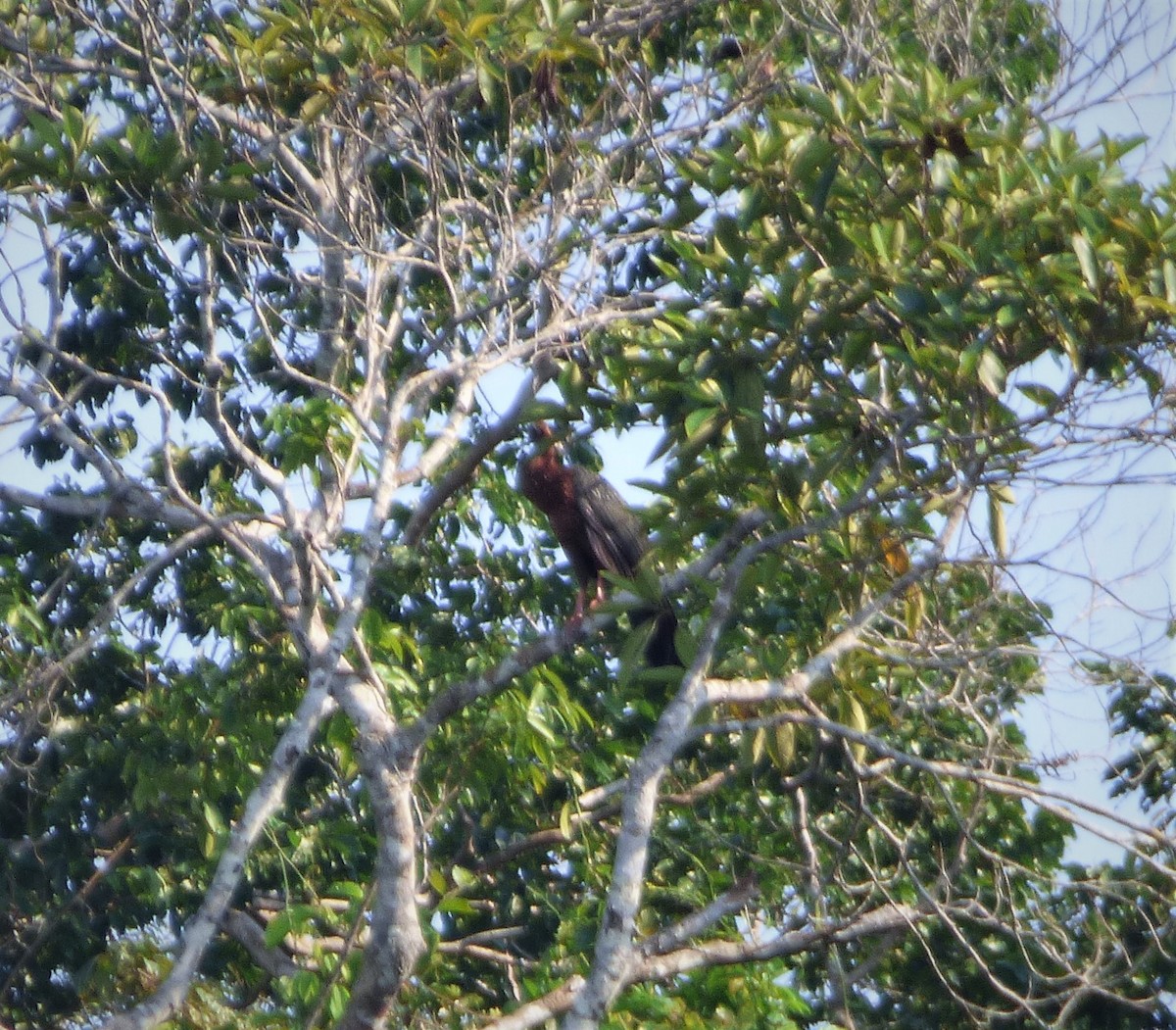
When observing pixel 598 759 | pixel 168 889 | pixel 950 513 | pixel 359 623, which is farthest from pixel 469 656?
pixel 950 513

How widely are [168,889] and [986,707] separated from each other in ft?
9.19

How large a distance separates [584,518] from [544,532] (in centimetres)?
45

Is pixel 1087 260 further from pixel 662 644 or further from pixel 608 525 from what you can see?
pixel 608 525

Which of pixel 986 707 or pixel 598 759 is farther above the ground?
pixel 986 707

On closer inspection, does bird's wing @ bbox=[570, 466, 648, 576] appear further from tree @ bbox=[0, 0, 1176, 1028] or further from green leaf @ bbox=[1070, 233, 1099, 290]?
green leaf @ bbox=[1070, 233, 1099, 290]

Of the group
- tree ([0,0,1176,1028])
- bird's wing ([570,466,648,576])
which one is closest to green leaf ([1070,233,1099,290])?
tree ([0,0,1176,1028])

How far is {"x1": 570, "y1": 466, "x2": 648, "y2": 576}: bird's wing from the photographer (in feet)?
18.2

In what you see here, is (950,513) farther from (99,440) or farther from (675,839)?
(99,440)

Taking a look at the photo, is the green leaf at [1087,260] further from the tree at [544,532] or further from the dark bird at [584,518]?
the dark bird at [584,518]

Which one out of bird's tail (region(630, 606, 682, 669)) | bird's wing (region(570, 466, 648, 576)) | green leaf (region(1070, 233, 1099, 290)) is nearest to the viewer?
green leaf (region(1070, 233, 1099, 290))

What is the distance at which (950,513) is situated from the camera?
4051 mm

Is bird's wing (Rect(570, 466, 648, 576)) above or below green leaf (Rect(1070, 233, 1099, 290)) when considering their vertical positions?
above

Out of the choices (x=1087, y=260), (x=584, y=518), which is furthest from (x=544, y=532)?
(x=1087, y=260)

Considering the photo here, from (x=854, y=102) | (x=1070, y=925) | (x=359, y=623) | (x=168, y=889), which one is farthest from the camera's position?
(x=1070, y=925)
